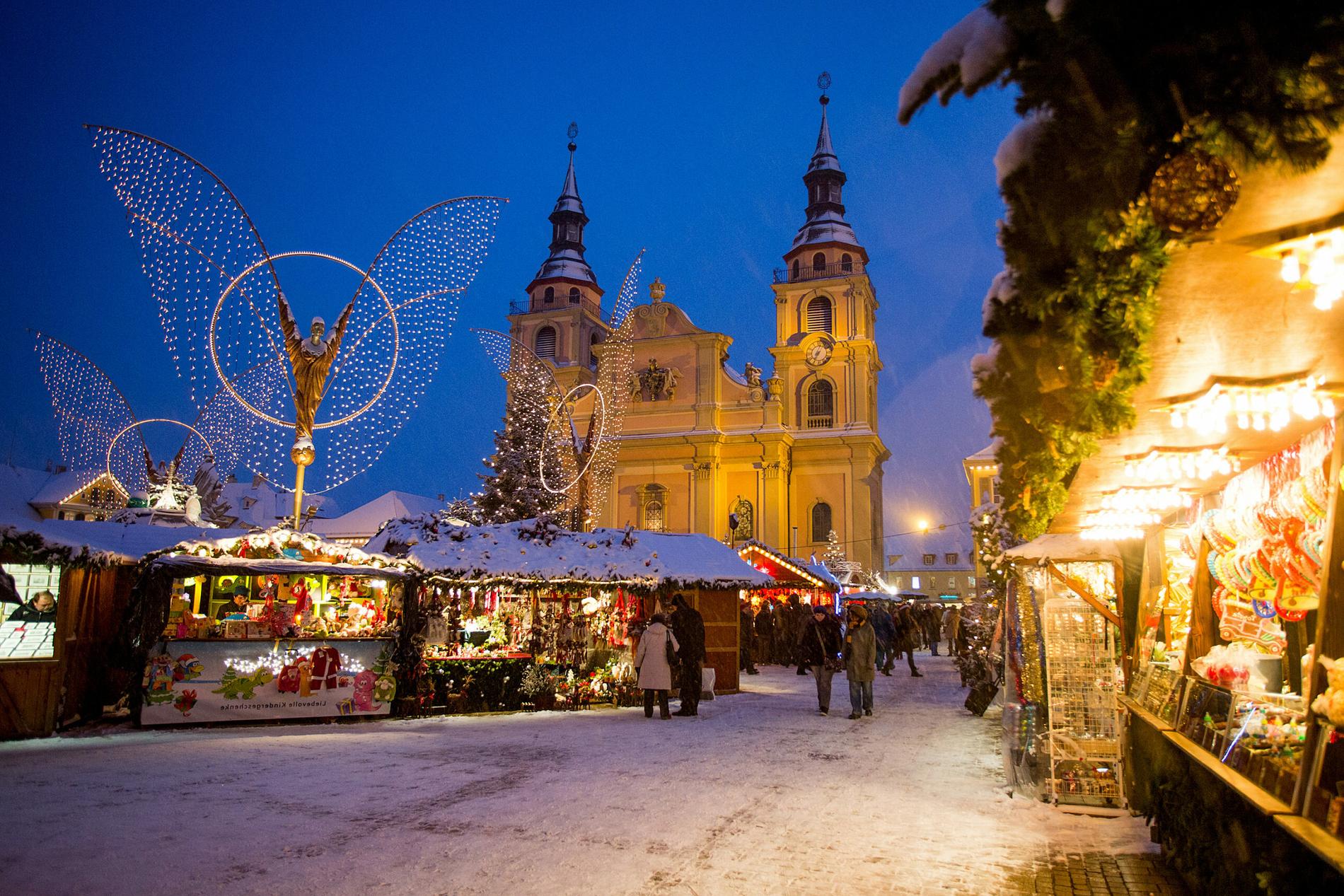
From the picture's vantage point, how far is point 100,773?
25.0ft

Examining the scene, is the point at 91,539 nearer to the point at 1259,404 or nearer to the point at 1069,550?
the point at 1069,550

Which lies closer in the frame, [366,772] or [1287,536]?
[1287,536]

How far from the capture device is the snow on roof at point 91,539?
9.73 m

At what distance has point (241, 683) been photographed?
37.4ft

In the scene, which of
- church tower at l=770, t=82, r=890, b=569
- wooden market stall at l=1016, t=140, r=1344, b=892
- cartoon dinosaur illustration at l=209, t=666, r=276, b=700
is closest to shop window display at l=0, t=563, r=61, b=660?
cartoon dinosaur illustration at l=209, t=666, r=276, b=700

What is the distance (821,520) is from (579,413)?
1319 centimetres

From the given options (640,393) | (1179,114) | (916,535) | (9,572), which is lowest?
(9,572)

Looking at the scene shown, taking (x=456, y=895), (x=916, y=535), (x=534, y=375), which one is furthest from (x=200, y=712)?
(x=916, y=535)

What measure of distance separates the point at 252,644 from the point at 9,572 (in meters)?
2.80

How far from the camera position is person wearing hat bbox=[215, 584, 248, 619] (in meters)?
12.4

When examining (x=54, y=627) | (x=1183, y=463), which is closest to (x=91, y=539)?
(x=54, y=627)

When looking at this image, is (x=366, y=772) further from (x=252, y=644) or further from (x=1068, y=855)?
(x=1068, y=855)

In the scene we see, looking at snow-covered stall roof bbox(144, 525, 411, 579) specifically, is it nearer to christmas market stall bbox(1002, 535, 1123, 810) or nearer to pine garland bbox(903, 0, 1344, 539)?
christmas market stall bbox(1002, 535, 1123, 810)

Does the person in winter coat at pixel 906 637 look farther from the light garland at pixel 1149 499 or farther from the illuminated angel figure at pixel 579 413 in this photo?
the light garland at pixel 1149 499
